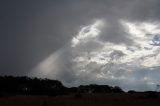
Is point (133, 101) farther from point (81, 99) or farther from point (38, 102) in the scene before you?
point (38, 102)

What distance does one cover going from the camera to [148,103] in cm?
6178

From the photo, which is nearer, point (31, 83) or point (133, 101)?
point (133, 101)

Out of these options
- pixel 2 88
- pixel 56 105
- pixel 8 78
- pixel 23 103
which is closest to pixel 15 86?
pixel 2 88

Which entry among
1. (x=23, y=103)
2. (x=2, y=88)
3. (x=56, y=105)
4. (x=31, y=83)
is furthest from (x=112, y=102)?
(x=31, y=83)

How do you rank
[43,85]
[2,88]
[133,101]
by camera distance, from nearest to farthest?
[133,101]
[2,88]
[43,85]

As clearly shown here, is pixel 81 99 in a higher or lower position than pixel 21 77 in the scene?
lower

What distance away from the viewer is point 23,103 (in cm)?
6631

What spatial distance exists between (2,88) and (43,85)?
1755 cm

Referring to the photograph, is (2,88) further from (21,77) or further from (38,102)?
(38,102)

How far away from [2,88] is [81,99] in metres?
56.2

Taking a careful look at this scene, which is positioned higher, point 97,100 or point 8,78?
point 8,78

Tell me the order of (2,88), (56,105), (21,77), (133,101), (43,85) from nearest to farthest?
(56,105)
(133,101)
(2,88)
(43,85)
(21,77)

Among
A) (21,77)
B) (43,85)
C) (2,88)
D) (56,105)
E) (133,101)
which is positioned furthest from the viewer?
(21,77)

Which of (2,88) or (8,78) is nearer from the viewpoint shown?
(2,88)
